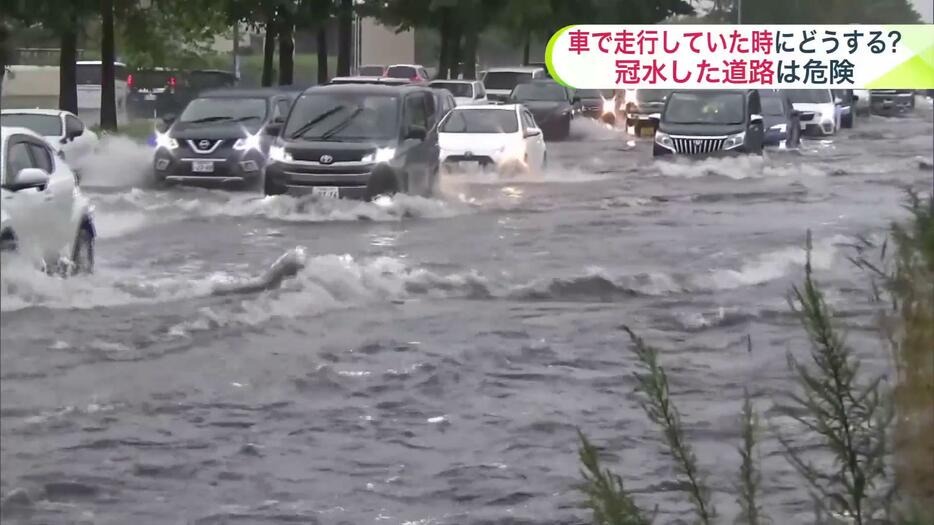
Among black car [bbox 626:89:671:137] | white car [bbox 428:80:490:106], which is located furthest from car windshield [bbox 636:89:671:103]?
white car [bbox 428:80:490:106]

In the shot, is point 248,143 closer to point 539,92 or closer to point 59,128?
point 539,92

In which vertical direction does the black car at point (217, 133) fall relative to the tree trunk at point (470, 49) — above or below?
below

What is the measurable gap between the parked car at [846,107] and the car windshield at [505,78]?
1048mm

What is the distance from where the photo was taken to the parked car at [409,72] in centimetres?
580

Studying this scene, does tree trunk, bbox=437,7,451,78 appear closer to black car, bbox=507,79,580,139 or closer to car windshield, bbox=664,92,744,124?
black car, bbox=507,79,580,139

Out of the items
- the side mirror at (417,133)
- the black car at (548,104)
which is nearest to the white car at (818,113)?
the black car at (548,104)

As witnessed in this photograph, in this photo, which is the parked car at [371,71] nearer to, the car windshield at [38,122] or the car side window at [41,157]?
the car windshield at [38,122]

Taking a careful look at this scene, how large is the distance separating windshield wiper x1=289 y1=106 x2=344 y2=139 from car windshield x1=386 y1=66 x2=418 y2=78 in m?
0.34

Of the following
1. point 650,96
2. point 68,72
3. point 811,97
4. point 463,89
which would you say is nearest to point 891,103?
point 811,97

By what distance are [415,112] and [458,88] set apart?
1447 millimetres

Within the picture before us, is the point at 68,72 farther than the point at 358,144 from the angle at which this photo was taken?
No

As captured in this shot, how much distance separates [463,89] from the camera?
6.47 metres

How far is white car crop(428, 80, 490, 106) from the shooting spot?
19.9ft

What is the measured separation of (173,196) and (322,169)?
31.8 inches
